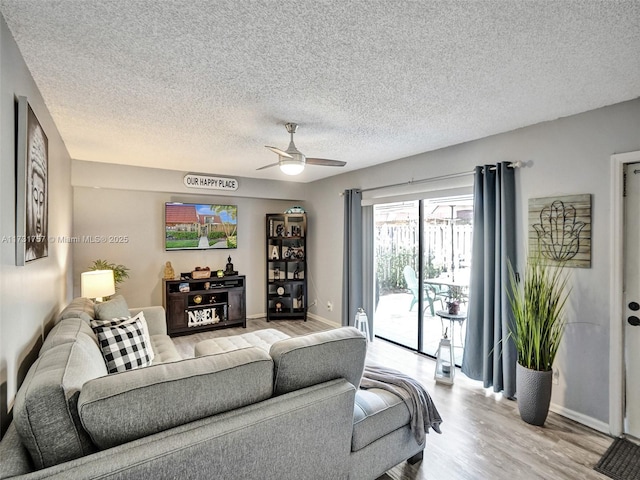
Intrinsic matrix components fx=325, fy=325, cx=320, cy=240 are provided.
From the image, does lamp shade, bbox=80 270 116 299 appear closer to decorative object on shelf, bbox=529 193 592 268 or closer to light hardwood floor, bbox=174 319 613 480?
light hardwood floor, bbox=174 319 613 480

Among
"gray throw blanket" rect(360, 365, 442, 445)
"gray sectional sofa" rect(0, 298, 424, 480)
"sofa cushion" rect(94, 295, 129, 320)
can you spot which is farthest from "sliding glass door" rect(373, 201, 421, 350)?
"sofa cushion" rect(94, 295, 129, 320)

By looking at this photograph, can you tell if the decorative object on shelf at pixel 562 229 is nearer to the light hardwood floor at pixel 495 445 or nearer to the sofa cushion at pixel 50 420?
the light hardwood floor at pixel 495 445

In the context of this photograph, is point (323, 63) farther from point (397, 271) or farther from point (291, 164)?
point (397, 271)

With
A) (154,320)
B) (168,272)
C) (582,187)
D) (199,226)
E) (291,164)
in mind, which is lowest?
(154,320)

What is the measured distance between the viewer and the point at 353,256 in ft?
16.2

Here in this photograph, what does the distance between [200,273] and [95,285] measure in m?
1.79

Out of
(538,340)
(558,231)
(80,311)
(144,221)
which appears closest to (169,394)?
(80,311)

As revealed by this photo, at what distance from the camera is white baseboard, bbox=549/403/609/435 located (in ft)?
8.24

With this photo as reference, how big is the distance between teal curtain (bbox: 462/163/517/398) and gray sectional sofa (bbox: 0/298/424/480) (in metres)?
1.60

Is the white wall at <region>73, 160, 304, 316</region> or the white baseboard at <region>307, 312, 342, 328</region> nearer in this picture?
the white wall at <region>73, 160, 304, 316</region>

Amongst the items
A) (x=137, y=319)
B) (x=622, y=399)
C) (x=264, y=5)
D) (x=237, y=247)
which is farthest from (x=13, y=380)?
(x=237, y=247)

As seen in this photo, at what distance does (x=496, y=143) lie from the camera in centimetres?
324

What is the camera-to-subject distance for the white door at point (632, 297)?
241cm

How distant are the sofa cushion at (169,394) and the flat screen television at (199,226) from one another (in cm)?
416
